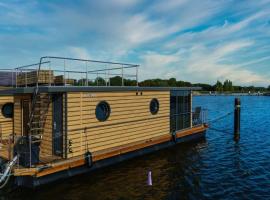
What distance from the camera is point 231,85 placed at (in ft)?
656

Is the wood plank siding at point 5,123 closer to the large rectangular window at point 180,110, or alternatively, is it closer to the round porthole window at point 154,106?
the round porthole window at point 154,106

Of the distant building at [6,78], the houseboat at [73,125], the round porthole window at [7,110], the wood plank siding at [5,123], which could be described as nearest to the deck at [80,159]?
the houseboat at [73,125]

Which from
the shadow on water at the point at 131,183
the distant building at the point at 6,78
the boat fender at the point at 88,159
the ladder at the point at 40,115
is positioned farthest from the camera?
the distant building at the point at 6,78

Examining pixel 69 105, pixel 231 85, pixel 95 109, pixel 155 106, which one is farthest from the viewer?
pixel 231 85

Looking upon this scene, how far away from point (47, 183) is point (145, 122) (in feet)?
21.9

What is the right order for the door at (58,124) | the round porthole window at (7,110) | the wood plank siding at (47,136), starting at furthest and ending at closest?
the round porthole window at (7,110) < the wood plank siding at (47,136) < the door at (58,124)

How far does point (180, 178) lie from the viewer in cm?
1331

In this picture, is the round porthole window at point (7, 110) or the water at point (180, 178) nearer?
the water at point (180, 178)

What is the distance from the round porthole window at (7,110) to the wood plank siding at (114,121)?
567 centimetres

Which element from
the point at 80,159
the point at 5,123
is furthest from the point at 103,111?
the point at 5,123

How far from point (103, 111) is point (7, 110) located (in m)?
5.92

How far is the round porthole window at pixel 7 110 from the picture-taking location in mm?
16219

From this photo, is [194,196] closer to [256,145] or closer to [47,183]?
[47,183]

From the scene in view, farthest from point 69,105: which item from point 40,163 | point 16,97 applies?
point 16,97
